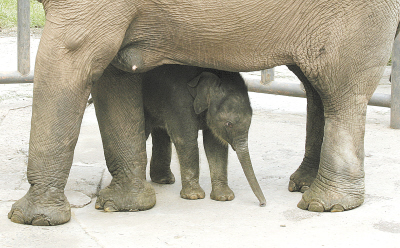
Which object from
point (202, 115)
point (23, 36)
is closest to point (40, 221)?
point (202, 115)

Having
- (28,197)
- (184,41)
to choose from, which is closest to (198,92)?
(184,41)

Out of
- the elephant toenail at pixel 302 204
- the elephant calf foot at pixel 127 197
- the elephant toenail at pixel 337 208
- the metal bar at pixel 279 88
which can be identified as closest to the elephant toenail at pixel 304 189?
the elephant toenail at pixel 302 204

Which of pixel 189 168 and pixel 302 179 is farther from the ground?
pixel 189 168

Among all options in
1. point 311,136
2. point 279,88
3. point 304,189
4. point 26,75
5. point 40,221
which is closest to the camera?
point 40,221

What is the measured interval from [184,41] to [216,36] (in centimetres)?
20

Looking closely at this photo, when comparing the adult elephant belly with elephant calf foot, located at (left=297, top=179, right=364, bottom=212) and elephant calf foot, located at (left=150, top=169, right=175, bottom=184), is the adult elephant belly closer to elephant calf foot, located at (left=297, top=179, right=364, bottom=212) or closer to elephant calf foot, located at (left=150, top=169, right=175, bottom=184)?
elephant calf foot, located at (left=297, top=179, right=364, bottom=212)

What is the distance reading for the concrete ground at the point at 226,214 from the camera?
143 inches

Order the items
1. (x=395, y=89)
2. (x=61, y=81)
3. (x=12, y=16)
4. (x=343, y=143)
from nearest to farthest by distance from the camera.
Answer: (x=61, y=81)
(x=343, y=143)
(x=395, y=89)
(x=12, y=16)

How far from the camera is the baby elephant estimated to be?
427 centimetres

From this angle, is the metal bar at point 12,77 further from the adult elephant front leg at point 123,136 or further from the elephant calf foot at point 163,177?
the adult elephant front leg at point 123,136

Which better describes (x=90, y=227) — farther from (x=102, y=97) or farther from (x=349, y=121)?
(x=349, y=121)

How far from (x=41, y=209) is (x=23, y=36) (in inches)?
182

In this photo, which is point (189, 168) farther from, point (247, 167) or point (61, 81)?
point (61, 81)

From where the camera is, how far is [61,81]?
3633mm
